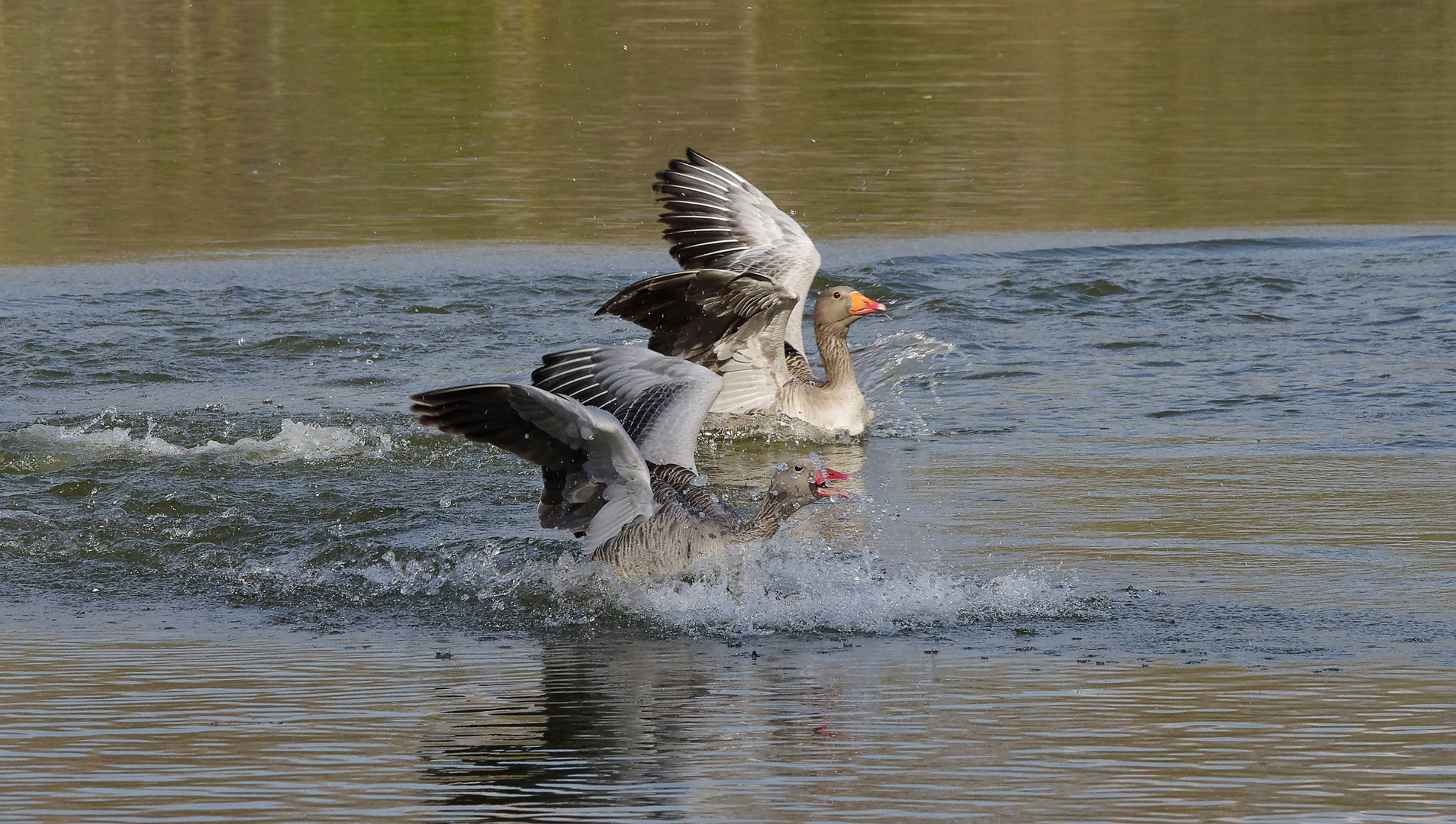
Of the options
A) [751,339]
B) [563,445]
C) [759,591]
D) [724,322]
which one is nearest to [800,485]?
[759,591]

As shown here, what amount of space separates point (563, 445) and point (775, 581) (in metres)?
0.96

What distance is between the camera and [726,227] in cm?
1098

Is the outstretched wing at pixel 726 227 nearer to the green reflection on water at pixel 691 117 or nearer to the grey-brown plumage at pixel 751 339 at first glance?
the grey-brown plumage at pixel 751 339

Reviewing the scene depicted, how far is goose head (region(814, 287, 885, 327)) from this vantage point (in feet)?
35.6

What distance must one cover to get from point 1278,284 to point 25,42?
72.1ft

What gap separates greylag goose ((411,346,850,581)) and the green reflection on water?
26.0 ft

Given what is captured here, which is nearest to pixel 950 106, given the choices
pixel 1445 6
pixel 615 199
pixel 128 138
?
pixel 615 199

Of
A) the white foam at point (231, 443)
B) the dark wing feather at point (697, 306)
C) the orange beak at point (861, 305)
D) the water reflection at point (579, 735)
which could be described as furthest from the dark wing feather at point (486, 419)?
the orange beak at point (861, 305)

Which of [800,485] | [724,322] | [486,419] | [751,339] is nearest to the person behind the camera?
[486,419]

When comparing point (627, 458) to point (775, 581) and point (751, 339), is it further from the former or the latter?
point (751, 339)

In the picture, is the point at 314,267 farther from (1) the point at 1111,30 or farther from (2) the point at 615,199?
(1) the point at 1111,30

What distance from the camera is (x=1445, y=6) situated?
33.3 meters

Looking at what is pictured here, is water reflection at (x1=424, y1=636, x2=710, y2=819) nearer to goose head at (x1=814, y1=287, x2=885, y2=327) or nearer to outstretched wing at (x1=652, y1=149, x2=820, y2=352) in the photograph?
outstretched wing at (x1=652, y1=149, x2=820, y2=352)

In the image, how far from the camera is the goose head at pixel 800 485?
294 inches
